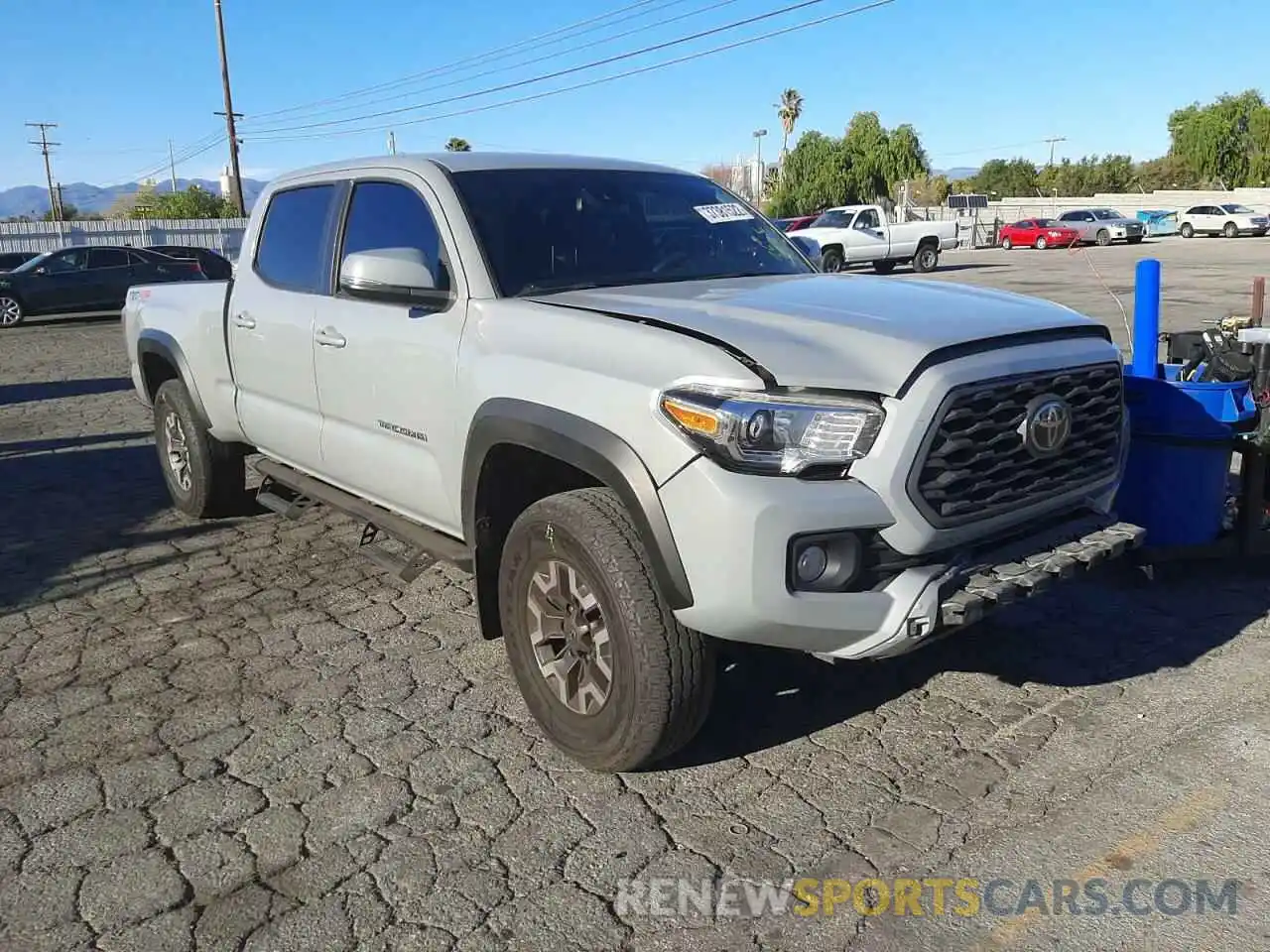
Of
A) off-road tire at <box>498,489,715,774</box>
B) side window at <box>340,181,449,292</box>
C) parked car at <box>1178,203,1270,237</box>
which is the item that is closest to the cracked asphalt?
off-road tire at <box>498,489,715,774</box>

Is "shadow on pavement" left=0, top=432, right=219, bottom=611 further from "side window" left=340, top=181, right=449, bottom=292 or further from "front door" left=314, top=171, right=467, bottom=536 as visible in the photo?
"side window" left=340, top=181, right=449, bottom=292

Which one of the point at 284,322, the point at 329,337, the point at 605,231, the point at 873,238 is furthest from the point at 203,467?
the point at 873,238

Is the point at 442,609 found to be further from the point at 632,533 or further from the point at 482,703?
the point at 632,533

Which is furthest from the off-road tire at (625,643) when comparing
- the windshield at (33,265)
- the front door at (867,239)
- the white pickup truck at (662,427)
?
the front door at (867,239)

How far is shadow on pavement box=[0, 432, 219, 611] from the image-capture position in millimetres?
5609

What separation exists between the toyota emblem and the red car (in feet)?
131

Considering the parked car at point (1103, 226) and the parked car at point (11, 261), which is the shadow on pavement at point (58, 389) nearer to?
the parked car at point (11, 261)

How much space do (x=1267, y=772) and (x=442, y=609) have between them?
127 inches

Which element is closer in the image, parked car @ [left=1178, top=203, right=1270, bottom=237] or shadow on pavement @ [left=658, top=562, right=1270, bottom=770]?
shadow on pavement @ [left=658, top=562, right=1270, bottom=770]

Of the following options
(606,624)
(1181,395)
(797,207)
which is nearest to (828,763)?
(606,624)

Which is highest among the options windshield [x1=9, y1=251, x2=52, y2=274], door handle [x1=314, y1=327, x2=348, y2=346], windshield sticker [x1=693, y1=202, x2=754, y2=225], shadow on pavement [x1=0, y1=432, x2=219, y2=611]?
windshield [x1=9, y1=251, x2=52, y2=274]

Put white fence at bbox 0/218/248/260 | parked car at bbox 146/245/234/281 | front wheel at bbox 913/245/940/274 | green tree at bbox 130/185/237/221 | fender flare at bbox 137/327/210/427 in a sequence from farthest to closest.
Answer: green tree at bbox 130/185/237/221 → white fence at bbox 0/218/248/260 → front wheel at bbox 913/245/940/274 → parked car at bbox 146/245/234/281 → fender flare at bbox 137/327/210/427

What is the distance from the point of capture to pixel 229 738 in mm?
3701

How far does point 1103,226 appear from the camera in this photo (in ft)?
138
